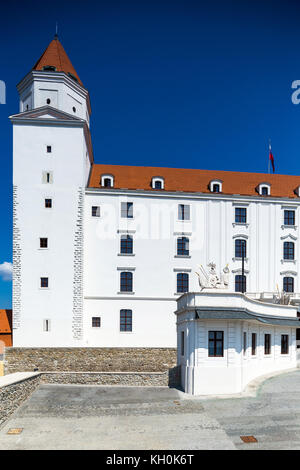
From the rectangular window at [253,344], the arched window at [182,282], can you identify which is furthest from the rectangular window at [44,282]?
the rectangular window at [253,344]

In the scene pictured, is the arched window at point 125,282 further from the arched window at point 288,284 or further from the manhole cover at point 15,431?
the manhole cover at point 15,431

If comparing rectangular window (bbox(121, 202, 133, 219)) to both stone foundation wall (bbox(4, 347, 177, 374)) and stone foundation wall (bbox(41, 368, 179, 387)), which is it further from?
stone foundation wall (bbox(41, 368, 179, 387))

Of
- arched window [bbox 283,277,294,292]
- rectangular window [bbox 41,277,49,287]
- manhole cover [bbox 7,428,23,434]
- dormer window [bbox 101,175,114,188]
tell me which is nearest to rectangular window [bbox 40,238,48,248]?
rectangular window [bbox 41,277,49,287]

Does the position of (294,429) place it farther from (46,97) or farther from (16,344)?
(46,97)

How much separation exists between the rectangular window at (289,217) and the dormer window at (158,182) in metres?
Result: 12.7

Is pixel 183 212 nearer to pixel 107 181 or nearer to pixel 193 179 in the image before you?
pixel 193 179

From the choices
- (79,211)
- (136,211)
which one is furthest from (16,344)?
(136,211)

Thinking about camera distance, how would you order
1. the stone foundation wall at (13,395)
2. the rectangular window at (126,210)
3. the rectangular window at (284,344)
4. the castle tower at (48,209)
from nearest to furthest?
the stone foundation wall at (13,395) → the rectangular window at (284,344) → the castle tower at (48,209) → the rectangular window at (126,210)

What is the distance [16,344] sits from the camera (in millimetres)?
34719

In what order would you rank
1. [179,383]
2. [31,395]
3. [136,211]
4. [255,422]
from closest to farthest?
[255,422], [31,395], [179,383], [136,211]

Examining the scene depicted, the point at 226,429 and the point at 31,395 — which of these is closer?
the point at 226,429

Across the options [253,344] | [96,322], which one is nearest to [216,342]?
[253,344]

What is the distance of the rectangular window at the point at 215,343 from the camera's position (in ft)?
73.3

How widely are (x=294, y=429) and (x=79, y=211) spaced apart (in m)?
26.2
